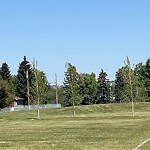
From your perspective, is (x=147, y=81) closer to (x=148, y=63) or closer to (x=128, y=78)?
(x=148, y=63)

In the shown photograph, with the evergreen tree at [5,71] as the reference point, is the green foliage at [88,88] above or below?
below

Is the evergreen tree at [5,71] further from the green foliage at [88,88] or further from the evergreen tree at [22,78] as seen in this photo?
the green foliage at [88,88]

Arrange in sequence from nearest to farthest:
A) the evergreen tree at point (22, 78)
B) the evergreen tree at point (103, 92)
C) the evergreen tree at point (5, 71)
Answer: the evergreen tree at point (22, 78) < the evergreen tree at point (5, 71) < the evergreen tree at point (103, 92)

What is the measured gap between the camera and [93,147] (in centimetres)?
1877

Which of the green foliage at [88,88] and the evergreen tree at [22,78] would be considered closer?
the evergreen tree at [22,78]

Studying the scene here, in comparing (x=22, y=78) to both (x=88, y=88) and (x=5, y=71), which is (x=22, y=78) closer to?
(x=5, y=71)

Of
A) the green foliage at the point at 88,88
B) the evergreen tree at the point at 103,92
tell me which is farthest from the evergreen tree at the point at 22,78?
the evergreen tree at the point at 103,92

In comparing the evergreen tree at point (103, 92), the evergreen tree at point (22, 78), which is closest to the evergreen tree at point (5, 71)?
the evergreen tree at point (22, 78)

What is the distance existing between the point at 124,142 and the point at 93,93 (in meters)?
118

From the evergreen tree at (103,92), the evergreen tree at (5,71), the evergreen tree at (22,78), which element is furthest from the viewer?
the evergreen tree at (103,92)

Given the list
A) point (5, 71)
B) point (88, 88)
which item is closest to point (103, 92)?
point (88, 88)

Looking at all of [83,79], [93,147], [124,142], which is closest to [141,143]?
[124,142]

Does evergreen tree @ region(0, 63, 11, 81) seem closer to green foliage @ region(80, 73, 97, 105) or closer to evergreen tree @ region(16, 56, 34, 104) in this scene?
evergreen tree @ region(16, 56, 34, 104)

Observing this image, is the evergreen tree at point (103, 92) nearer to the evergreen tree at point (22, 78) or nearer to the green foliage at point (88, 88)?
the green foliage at point (88, 88)
